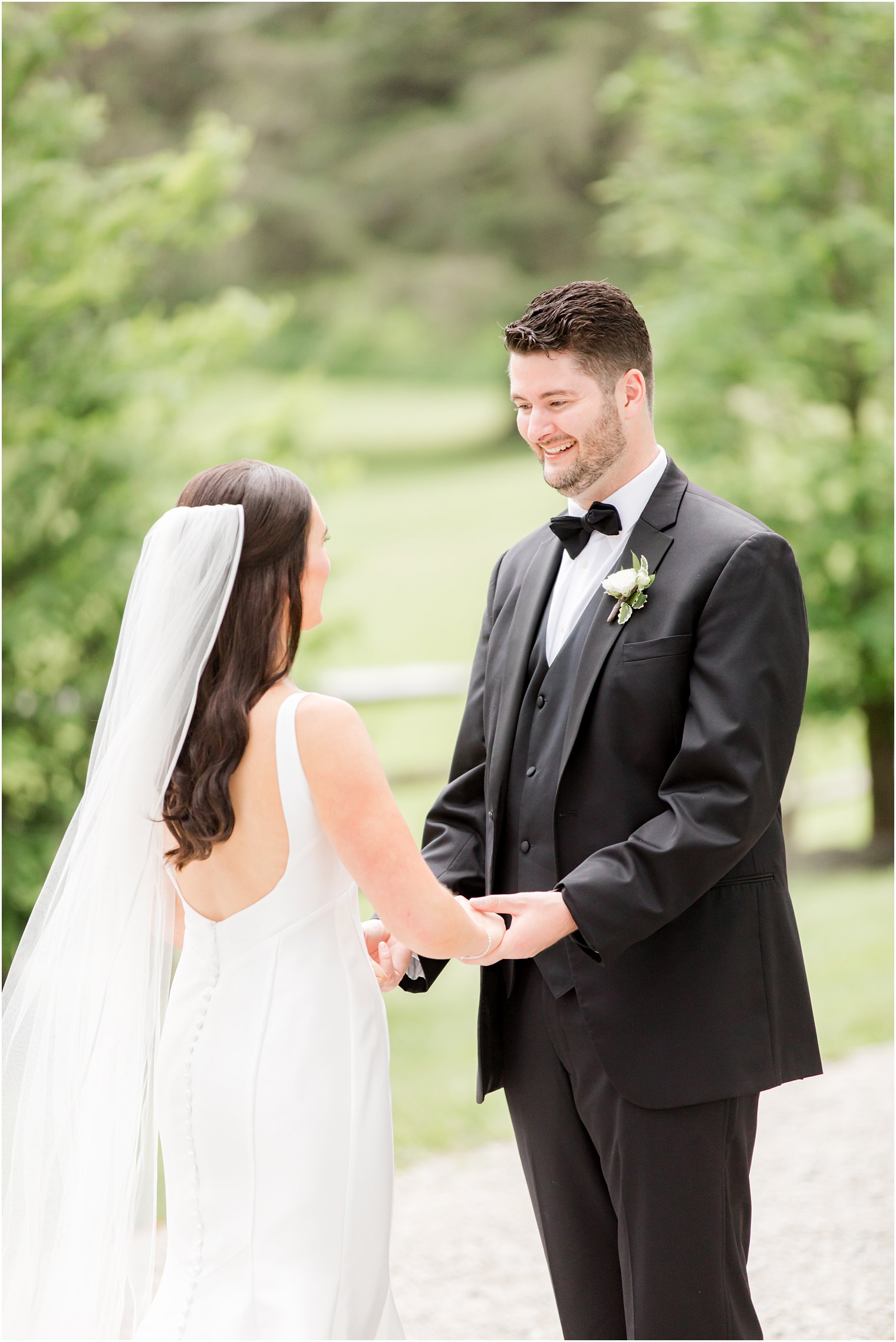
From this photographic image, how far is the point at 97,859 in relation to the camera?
2.39 meters

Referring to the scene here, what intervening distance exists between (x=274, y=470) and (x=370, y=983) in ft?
3.10

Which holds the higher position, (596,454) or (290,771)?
(596,454)

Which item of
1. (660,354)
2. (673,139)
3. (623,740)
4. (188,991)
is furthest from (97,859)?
(673,139)

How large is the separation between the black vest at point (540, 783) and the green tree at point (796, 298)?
662 centimetres

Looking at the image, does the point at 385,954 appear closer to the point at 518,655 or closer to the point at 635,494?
the point at 518,655

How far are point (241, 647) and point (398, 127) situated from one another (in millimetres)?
20293

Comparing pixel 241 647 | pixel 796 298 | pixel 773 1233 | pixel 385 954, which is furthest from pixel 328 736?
pixel 796 298

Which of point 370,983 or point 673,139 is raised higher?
point 673,139

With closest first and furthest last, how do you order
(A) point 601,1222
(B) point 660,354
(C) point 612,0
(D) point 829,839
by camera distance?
(A) point 601,1222 < (B) point 660,354 < (D) point 829,839 < (C) point 612,0

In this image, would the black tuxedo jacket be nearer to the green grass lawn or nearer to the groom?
the groom

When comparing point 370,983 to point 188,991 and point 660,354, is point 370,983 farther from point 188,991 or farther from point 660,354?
point 660,354

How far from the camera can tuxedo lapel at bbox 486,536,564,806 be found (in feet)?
8.72

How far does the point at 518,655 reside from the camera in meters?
2.70

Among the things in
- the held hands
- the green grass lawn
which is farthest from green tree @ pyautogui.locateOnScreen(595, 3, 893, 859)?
the held hands
